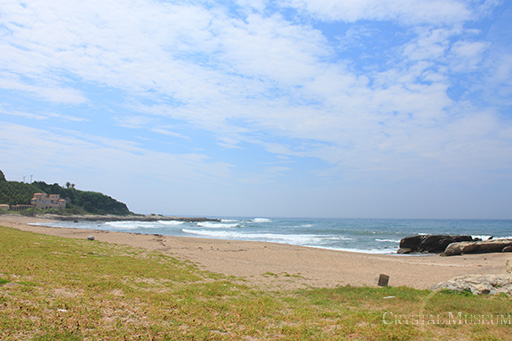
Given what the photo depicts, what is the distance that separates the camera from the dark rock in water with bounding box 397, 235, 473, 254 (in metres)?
33.0

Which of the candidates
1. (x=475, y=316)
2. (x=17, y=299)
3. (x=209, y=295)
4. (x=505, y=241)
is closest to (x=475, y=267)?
(x=505, y=241)

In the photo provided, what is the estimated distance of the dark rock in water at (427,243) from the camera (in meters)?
33.0

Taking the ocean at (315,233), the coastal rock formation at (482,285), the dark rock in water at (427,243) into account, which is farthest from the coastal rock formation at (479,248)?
the coastal rock formation at (482,285)

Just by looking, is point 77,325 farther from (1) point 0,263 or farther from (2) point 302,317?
(1) point 0,263

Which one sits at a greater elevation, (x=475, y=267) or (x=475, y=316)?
(x=475, y=316)

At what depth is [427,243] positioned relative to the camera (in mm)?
33594

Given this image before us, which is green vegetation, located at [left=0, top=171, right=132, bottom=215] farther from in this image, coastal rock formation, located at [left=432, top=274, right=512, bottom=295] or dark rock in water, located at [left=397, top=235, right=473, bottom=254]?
coastal rock formation, located at [left=432, top=274, right=512, bottom=295]

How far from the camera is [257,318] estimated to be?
6.96 meters

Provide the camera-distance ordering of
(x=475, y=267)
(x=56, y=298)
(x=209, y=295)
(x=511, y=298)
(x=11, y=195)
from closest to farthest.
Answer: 1. (x=56, y=298)
2. (x=511, y=298)
3. (x=209, y=295)
4. (x=475, y=267)
5. (x=11, y=195)

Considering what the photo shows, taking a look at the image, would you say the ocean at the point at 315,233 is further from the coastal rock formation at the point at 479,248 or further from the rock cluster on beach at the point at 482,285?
the rock cluster on beach at the point at 482,285

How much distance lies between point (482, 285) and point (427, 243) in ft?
89.2

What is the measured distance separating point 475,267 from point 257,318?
1879 centimetres

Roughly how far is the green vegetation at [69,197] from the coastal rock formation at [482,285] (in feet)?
349

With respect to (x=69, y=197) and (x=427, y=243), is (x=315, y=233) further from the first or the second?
(x=69, y=197)
